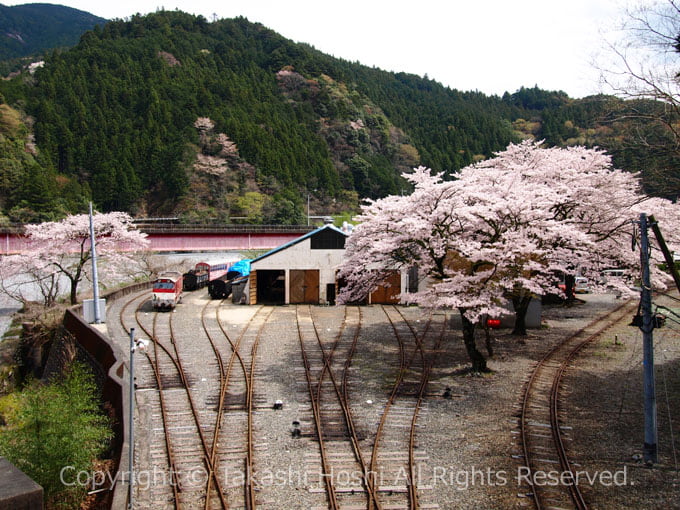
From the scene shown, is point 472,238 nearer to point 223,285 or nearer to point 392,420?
point 392,420

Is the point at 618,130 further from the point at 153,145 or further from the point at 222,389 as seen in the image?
the point at 153,145

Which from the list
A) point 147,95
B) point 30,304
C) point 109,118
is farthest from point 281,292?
point 147,95

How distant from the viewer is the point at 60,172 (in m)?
80.5

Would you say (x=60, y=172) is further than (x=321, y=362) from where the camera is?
Yes

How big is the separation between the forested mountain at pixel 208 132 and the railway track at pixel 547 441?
3504 cm

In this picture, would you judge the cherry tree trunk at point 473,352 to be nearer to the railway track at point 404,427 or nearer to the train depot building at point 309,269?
the railway track at point 404,427

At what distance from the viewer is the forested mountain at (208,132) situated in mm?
80375

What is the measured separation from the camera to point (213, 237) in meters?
61.7

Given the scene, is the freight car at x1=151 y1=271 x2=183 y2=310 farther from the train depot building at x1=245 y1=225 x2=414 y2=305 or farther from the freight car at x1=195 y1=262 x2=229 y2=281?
the freight car at x1=195 y1=262 x2=229 y2=281

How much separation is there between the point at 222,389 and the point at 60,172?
76993 mm

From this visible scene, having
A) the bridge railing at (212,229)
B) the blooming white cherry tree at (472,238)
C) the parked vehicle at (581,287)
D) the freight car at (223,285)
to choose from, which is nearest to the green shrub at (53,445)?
the blooming white cherry tree at (472,238)

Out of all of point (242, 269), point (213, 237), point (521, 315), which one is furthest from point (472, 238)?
point (213, 237)

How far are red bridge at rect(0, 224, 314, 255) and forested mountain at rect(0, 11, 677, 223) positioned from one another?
1314 cm

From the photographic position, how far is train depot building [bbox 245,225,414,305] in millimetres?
34344
